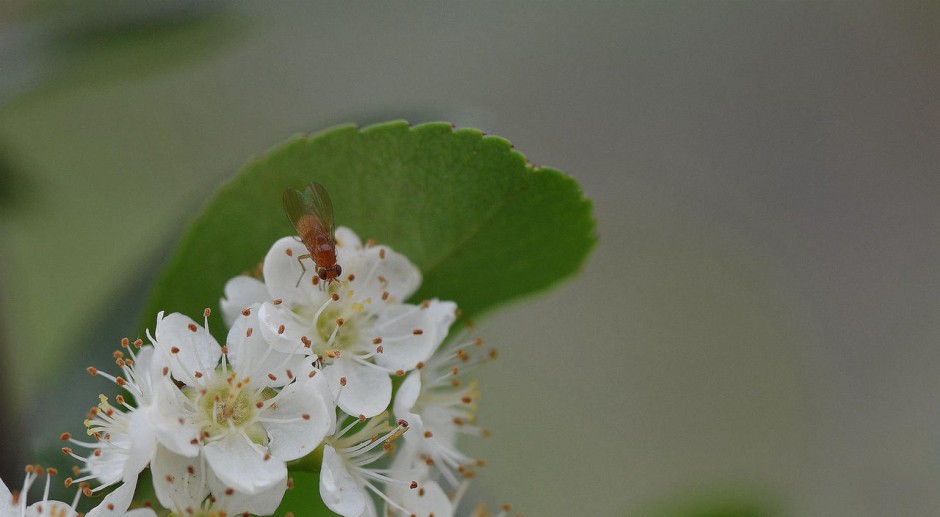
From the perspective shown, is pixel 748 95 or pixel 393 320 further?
pixel 748 95

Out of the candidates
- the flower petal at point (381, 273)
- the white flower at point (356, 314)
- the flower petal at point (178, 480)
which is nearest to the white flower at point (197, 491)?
the flower petal at point (178, 480)

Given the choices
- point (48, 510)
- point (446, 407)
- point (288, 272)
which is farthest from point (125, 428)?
point (446, 407)

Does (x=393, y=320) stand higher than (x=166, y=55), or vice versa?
(x=166, y=55)

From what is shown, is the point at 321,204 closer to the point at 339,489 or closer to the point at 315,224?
the point at 315,224

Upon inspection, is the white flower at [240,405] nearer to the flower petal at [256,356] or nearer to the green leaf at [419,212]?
the flower petal at [256,356]

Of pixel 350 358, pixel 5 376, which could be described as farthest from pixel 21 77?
pixel 350 358

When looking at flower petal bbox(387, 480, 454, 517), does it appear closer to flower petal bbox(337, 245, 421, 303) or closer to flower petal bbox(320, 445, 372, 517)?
flower petal bbox(320, 445, 372, 517)

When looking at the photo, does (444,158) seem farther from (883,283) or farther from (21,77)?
(883,283)
